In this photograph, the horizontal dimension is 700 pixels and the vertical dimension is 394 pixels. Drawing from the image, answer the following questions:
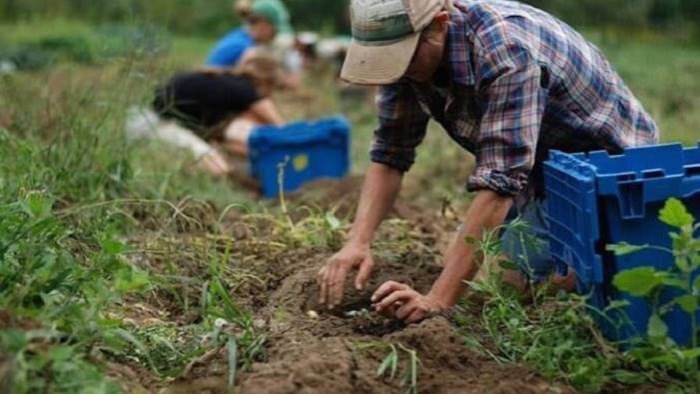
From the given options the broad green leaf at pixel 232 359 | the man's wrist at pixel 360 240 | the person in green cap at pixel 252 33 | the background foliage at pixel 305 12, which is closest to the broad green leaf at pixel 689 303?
the broad green leaf at pixel 232 359

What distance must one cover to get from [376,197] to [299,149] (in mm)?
3462

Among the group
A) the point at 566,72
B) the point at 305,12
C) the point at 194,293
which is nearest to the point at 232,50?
the point at 194,293

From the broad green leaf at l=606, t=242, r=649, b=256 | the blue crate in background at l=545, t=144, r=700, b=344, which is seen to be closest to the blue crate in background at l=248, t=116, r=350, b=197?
the blue crate in background at l=545, t=144, r=700, b=344

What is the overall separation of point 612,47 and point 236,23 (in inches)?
227

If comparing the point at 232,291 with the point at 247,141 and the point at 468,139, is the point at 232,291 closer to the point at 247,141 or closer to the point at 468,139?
the point at 468,139

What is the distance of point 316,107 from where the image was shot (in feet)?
37.2

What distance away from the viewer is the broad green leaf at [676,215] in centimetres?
354

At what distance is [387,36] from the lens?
407 centimetres

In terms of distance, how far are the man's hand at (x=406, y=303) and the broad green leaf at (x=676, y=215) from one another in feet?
2.46

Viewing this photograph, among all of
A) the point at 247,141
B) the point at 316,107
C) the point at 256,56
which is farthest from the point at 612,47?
the point at 247,141

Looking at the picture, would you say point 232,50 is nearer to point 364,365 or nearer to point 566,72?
point 566,72

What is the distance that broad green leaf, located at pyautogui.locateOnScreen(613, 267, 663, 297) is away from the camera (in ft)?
11.7

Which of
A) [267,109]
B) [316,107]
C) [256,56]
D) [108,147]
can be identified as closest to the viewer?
[108,147]

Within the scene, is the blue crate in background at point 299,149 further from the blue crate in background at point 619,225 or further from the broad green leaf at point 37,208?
the blue crate in background at point 619,225
